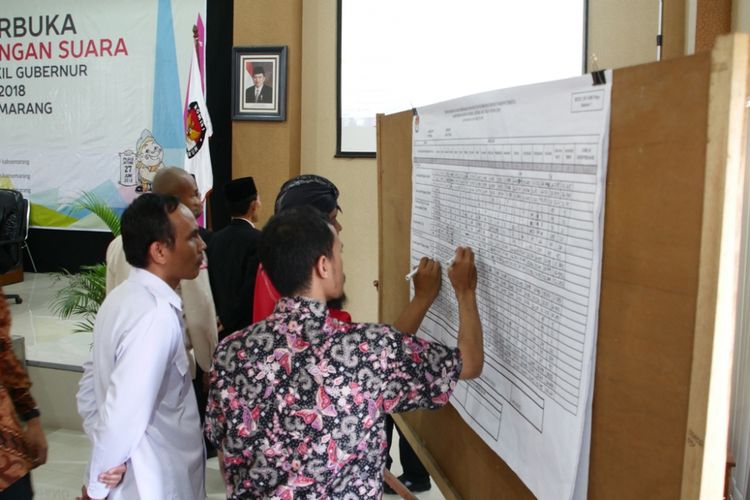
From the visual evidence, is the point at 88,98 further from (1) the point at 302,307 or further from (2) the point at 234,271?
(1) the point at 302,307

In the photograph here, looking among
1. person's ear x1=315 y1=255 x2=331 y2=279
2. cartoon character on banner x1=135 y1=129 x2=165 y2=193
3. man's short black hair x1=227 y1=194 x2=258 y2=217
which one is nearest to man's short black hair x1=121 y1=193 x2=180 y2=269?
person's ear x1=315 y1=255 x2=331 y2=279

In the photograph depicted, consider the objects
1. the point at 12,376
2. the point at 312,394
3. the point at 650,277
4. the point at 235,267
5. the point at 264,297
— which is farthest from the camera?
the point at 235,267

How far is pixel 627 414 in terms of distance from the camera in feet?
2.97

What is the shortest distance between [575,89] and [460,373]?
57 centimetres

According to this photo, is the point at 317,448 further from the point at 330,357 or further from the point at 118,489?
the point at 118,489

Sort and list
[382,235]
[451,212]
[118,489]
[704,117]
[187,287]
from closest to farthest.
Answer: [704,117], [451,212], [118,489], [382,235], [187,287]

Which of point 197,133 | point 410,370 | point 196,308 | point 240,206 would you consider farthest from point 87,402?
point 197,133

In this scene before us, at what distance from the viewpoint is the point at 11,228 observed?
6250 millimetres

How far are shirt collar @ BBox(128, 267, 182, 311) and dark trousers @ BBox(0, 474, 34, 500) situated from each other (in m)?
0.52

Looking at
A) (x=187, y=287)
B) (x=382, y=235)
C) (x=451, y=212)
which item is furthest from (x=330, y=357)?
(x=187, y=287)

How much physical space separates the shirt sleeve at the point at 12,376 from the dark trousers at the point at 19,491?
15 cm

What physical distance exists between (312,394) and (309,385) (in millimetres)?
16

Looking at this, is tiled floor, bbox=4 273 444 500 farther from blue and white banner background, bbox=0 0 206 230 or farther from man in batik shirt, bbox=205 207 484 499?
man in batik shirt, bbox=205 207 484 499

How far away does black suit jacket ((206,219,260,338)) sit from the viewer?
2.64 m
